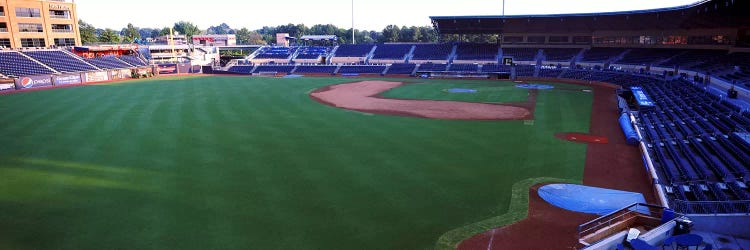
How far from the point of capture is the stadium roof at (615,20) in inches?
1615

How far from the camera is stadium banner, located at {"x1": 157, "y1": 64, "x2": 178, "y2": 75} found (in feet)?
236

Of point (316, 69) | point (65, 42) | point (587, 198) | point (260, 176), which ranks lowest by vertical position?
point (587, 198)

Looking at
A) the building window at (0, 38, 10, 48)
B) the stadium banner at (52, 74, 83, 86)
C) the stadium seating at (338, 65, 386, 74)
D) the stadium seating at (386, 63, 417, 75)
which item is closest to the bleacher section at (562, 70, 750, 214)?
the stadium seating at (386, 63, 417, 75)

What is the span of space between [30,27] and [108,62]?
13.9 m

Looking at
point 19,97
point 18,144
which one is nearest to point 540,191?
point 18,144

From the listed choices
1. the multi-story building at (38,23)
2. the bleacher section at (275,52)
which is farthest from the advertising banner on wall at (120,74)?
the bleacher section at (275,52)

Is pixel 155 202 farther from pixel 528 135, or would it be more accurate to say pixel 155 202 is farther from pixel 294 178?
pixel 528 135

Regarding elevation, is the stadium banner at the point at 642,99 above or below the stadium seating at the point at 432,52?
below

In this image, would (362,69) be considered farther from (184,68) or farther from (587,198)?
(587,198)

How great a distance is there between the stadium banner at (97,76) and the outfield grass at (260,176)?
3173cm

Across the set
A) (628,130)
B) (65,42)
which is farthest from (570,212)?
(65,42)

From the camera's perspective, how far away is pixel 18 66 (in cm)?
5219

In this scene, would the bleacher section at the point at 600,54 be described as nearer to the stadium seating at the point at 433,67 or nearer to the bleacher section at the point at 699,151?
the stadium seating at the point at 433,67

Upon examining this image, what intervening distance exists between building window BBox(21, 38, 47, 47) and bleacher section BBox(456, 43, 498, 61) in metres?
69.8
